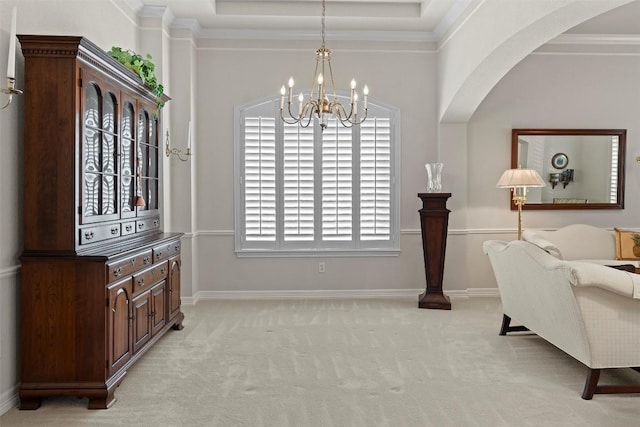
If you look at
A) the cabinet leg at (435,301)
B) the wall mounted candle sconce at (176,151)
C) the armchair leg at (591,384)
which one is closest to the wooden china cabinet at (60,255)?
the wall mounted candle sconce at (176,151)

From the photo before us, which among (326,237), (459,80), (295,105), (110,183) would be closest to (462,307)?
(326,237)

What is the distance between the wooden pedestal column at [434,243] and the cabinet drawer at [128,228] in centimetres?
316

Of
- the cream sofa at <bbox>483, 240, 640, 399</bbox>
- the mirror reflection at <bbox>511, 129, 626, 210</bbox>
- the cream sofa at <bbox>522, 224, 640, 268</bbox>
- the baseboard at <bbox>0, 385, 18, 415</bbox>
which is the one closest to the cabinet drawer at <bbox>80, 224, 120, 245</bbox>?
the baseboard at <bbox>0, 385, 18, 415</bbox>

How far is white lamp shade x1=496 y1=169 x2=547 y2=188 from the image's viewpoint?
19.8 feet

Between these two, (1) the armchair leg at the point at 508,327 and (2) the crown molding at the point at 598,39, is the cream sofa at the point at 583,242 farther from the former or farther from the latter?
(2) the crown molding at the point at 598,39

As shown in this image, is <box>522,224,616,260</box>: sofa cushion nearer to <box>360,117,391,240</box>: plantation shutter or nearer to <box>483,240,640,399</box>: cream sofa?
<box>360,117,391,240</box>: plantation shutter

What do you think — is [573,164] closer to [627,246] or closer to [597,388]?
[627,246]

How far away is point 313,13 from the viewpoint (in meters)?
5.95

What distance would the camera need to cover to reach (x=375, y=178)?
6582 millimetres

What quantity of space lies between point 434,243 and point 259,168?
2.25 m

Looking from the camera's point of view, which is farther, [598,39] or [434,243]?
[598,39]

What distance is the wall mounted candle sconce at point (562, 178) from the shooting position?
6.71 m

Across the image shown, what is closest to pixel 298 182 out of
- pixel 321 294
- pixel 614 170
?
pixel 321 294

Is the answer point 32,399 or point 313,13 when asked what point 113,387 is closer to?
Result: point 32,399
